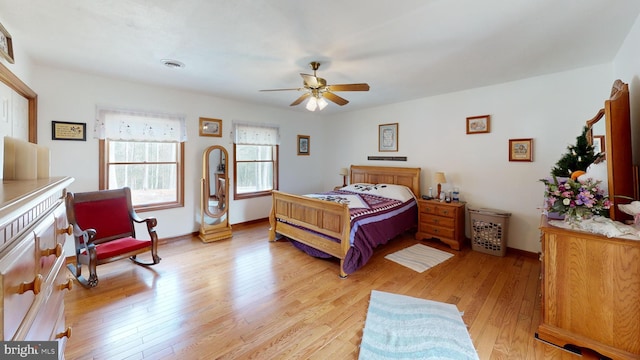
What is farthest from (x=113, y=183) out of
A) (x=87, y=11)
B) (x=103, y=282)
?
(x=87, y=11)

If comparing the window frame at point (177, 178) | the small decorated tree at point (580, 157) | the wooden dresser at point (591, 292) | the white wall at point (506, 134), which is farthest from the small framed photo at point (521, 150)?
the window frame at point (177, 178)

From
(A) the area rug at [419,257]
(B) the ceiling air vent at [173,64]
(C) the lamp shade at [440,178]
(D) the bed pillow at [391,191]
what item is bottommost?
(A) the area rug at [419,257]

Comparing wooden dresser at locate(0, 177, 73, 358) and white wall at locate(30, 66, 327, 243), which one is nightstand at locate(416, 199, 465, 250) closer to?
white wall at locate(30, 66, 327, 243)

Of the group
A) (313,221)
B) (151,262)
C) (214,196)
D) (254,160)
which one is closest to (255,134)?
(254,160)

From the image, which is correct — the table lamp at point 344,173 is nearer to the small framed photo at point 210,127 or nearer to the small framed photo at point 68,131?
the small framed photo at point 210,127

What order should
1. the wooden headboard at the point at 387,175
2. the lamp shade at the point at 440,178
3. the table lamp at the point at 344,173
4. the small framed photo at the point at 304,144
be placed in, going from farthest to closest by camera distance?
the small framed photo at the point at 304,144 < the table lamp at the point at 344,173 < the wooden headboard at the point at 387,175 < the lamp shade at the point at 440,178

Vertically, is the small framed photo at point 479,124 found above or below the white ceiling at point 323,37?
below

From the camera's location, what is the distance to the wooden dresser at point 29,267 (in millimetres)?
678

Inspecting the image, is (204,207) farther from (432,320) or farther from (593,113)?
(593,113)

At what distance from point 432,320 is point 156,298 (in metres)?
2.54

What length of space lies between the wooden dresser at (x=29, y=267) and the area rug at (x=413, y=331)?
1.72 m

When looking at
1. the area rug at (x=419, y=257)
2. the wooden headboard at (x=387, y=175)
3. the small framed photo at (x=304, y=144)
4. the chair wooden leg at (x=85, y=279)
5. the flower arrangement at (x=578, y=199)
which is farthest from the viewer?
the small framed photo at (x=304, y=144)

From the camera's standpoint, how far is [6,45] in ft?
6.87

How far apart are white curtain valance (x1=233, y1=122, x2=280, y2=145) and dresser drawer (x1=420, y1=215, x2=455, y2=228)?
3146 mm
